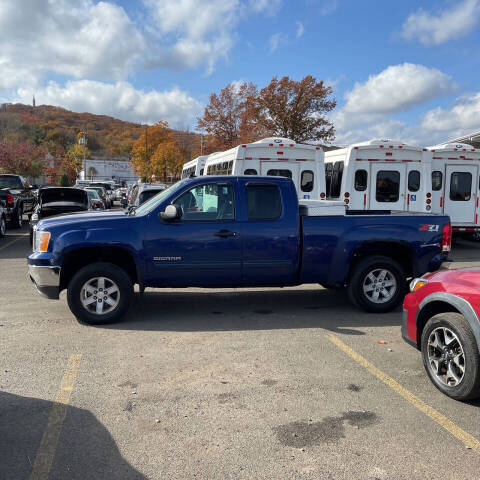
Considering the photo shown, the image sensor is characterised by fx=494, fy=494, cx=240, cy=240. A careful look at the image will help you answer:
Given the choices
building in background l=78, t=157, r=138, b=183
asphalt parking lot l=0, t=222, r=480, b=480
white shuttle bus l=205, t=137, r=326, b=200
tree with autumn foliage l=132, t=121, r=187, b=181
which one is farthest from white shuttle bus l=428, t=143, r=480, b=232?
building in background l=78, t=157, r=138, b=183

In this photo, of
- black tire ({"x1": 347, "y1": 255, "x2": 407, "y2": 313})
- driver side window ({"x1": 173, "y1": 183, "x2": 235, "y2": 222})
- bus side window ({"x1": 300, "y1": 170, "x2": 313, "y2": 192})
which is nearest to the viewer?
driver side window ({"x1": 173, "y1": 183, "x2": 235, "y2": 222})

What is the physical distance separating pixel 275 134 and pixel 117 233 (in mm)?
30823

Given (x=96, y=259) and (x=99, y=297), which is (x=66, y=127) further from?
(x=99, y=297)

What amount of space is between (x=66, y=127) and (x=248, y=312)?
130642 mm

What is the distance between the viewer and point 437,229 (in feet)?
23.2

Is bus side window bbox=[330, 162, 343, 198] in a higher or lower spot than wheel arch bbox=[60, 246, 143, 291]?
higher

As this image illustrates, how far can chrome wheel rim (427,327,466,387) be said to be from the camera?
14.0 ft

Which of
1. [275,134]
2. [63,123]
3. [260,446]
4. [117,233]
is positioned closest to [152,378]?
[260,446]

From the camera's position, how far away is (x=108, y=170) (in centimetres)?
10262

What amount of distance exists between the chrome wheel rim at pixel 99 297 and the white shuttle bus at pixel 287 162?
23.3ft

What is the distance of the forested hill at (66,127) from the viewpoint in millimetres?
109188

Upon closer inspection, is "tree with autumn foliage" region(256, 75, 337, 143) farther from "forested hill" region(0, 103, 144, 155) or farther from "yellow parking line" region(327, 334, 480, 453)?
"forested hill" region(0, 103, 144, 155)

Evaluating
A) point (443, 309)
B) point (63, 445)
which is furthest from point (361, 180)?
point (63, 445)

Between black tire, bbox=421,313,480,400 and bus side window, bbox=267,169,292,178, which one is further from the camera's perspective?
bus side window, bbox=267,169,292,178
